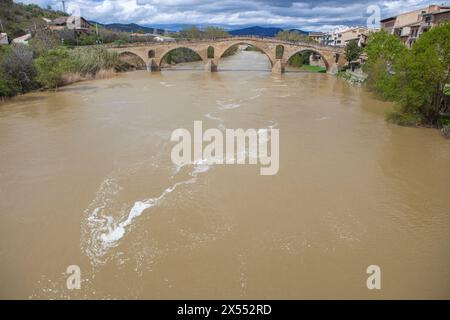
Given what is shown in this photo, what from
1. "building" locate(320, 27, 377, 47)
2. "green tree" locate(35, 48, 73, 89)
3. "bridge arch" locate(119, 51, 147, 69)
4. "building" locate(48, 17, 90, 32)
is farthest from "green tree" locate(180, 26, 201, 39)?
"green tree" locate(35, 48, 73, 89)

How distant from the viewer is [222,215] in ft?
27.5

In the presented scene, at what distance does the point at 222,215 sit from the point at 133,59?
4154cm

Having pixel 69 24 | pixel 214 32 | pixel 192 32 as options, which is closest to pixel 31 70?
pixel 69 24

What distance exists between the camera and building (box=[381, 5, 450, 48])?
31.0 meters

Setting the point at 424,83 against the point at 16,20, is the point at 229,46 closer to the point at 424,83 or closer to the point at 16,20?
the point at 424,83

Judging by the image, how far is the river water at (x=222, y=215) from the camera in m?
Result: 6.27

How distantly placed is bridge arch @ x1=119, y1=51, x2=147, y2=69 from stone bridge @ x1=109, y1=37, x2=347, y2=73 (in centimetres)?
82

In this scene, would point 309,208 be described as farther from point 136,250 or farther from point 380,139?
point 380,139

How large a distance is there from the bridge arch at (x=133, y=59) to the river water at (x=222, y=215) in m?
28.7

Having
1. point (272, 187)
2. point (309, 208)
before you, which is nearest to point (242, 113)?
point (272, 187)

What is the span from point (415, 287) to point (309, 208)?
307 centimetres

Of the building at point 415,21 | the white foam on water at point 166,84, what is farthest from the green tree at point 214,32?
the white foam on water at point 166,84

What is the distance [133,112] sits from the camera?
18969 millimetres

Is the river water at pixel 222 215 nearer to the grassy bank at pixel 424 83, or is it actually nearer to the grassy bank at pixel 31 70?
the grassy bank at pixel 424 83
